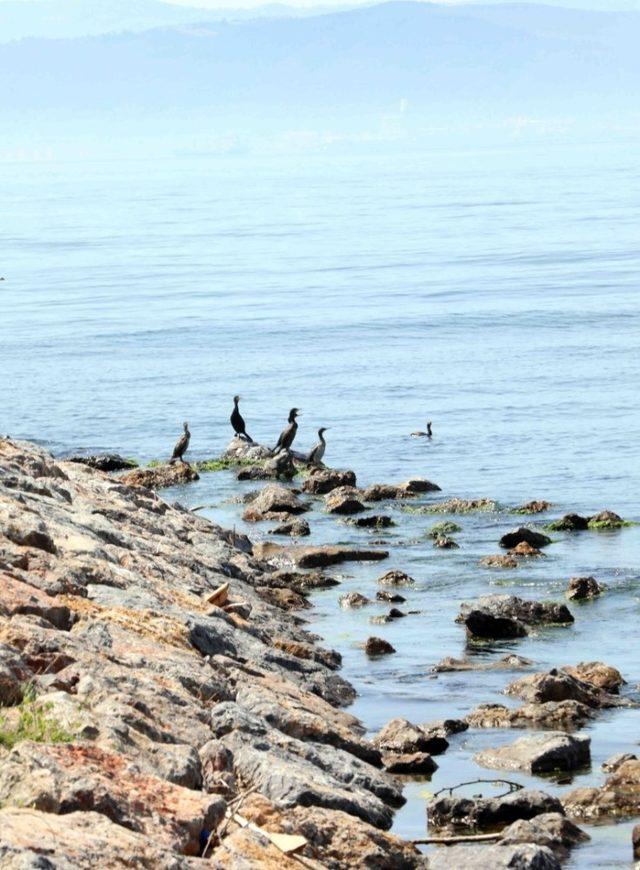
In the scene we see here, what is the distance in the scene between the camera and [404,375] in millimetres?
45875

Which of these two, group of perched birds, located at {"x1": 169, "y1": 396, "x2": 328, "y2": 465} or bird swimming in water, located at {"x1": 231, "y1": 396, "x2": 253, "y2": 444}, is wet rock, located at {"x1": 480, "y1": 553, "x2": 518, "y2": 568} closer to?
group of perched birds, located at {"x1": 169, "y1": 396, "x2": 328, "y2": 465}

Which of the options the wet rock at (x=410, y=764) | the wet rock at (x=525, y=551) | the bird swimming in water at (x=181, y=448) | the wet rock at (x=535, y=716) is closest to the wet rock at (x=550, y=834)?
the wet rock at (x=410, y=764)

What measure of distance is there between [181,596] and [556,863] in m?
5.74

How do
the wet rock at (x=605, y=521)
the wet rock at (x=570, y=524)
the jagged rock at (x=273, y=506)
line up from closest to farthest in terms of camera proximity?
1. the wet rock at (x=570, y=524)
2. the wet rock at (x=605, y=521)
3. the jagged rock at (x=273, y=506)

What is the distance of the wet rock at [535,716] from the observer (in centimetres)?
1443

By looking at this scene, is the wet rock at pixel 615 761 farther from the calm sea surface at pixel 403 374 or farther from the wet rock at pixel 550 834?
the wet rock at pixel 550 834

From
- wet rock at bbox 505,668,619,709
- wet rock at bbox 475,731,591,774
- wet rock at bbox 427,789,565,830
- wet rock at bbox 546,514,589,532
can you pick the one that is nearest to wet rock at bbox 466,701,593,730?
wet rock at bbox 505,668,619,709

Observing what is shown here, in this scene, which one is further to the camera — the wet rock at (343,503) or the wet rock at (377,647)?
the wet rock at (343,503)

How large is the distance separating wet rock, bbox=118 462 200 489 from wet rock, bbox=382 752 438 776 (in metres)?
17.7

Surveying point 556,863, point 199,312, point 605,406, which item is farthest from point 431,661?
point 199,312

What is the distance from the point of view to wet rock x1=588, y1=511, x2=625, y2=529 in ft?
85.8

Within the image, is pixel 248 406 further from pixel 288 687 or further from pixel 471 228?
pixel 471 228

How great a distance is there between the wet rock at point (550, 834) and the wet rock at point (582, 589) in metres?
9.76

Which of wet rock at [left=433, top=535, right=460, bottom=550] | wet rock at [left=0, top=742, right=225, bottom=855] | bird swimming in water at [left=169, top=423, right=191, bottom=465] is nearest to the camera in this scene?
wet rock at [left=0, top=742, right=225, bottom=855]
